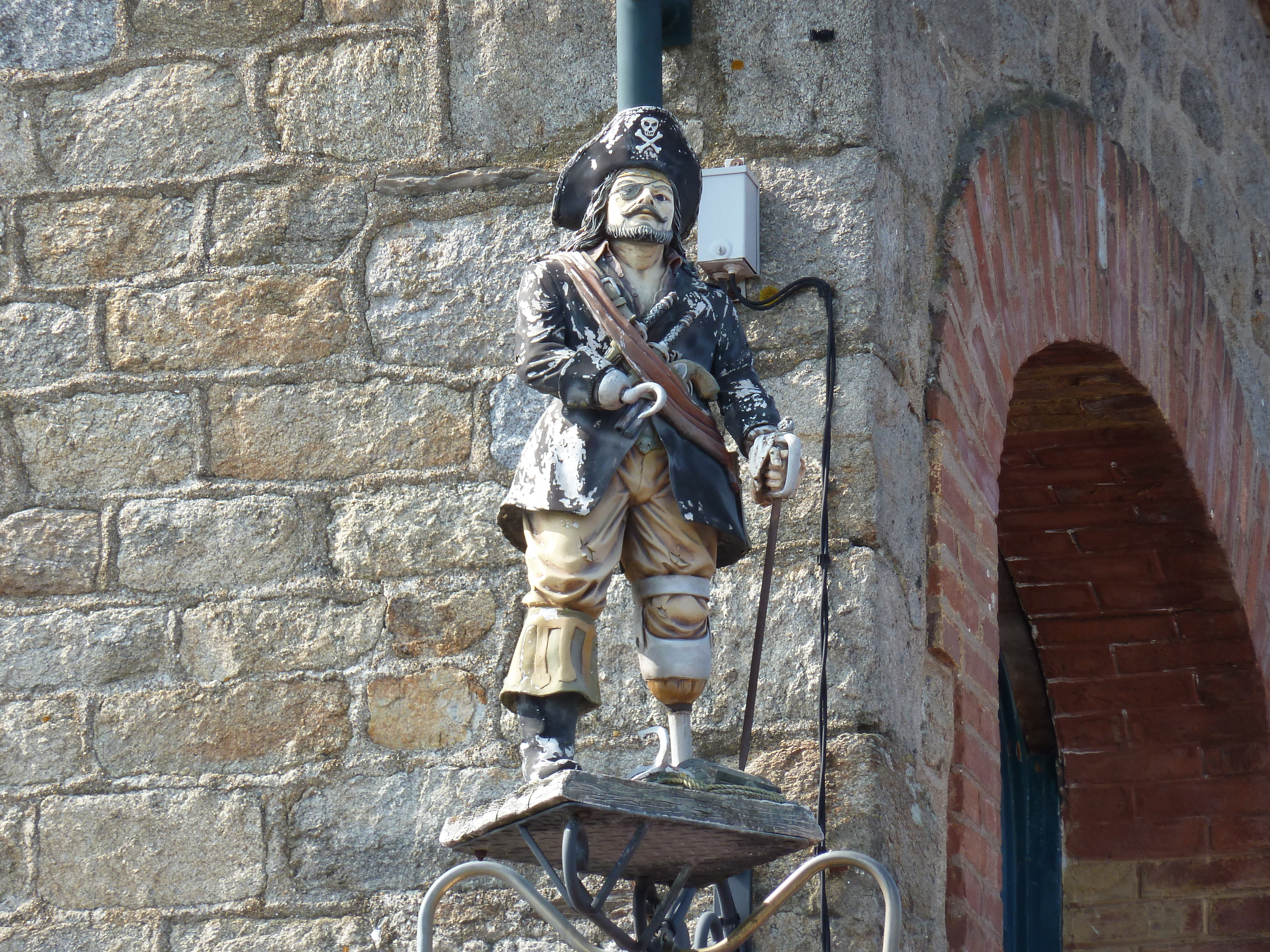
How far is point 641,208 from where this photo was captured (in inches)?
119

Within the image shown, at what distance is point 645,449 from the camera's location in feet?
9.75

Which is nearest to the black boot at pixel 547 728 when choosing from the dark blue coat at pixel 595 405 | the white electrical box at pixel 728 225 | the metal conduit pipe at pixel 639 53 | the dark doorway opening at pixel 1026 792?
the dark blue coat at pixel 595 405

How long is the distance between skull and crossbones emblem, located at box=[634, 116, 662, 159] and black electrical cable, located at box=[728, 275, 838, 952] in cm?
55

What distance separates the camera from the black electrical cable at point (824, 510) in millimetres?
3281

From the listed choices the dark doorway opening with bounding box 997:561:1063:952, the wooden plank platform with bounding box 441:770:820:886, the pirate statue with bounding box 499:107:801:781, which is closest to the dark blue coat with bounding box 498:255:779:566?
the pirate statue with bounding box 499:107:801:781

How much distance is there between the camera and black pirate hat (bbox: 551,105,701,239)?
3049mm

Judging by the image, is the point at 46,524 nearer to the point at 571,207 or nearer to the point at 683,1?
the point at 571,207

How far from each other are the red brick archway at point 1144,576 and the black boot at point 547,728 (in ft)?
6.70

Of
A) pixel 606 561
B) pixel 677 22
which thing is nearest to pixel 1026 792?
pixel 677 22

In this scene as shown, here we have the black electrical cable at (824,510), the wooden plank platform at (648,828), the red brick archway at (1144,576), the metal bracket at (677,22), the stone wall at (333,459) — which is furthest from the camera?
the red brick archway at (1144,576)

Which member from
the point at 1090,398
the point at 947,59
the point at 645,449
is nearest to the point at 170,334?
the point at 645,449

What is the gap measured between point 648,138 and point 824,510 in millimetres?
760

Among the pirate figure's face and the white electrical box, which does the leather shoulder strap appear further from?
the white electrical box

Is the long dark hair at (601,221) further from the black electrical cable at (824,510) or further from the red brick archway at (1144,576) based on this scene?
the red brick archway at (1144,576)
